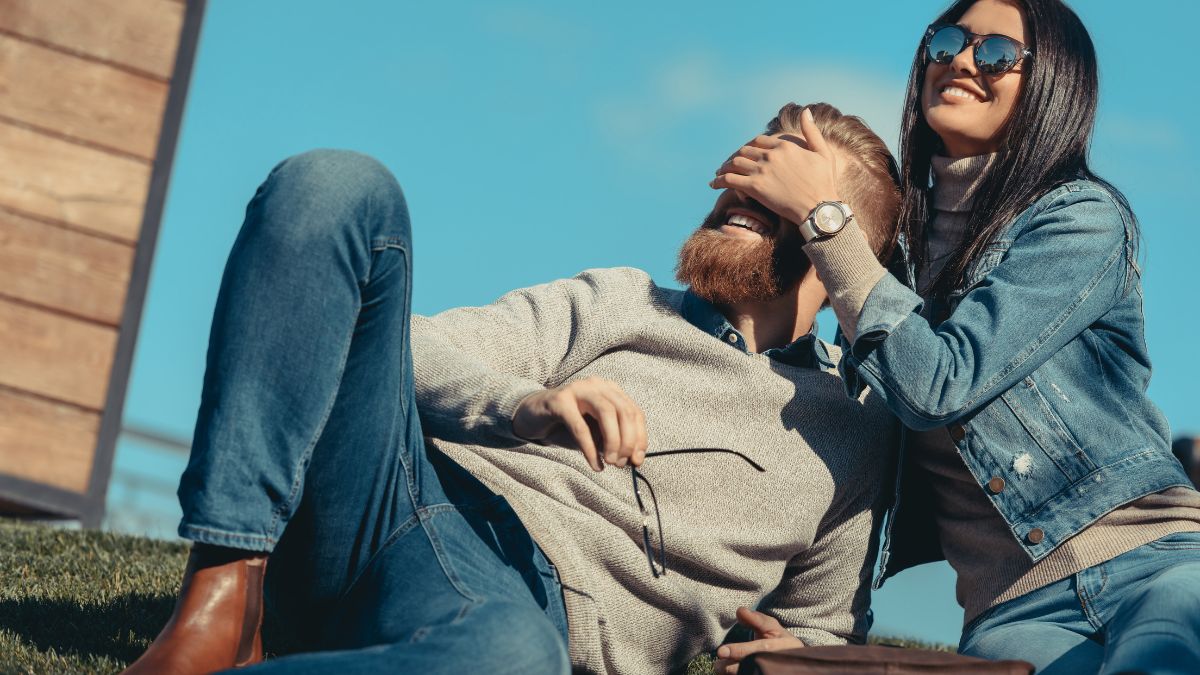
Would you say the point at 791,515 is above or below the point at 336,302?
below

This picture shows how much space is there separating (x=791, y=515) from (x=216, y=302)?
1.38m

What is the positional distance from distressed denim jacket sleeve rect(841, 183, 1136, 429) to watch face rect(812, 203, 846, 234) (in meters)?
0.16

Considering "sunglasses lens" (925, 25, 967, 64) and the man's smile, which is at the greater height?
"sunglasses lens" (925, 25, 967, 64)

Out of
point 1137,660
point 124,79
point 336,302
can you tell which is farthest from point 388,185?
point 124,79

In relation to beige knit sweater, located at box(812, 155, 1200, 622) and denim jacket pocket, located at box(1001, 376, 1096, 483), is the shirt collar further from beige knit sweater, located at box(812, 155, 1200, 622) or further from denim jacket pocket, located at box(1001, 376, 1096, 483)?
denim jacket pocket, located at box(1001, 376, 1096, 483)

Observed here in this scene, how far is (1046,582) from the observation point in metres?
3.03

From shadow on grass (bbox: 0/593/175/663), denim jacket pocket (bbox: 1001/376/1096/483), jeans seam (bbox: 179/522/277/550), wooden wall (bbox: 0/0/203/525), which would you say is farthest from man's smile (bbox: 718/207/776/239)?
wooden wall (bbox: 0/0/203/525)

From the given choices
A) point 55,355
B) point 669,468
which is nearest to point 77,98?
point 55,355

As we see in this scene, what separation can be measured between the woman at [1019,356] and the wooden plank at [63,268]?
3341mm

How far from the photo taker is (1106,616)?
291 cm

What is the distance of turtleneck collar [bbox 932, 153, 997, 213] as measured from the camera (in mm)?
3391

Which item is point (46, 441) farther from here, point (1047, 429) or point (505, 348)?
point (1047, 429)

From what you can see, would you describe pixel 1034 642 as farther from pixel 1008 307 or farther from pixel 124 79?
pixel 124 79

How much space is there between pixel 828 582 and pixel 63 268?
12.2 feet
